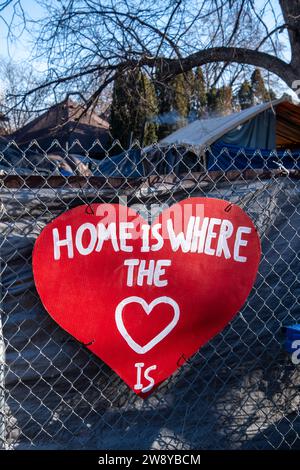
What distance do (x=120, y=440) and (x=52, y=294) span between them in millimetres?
764

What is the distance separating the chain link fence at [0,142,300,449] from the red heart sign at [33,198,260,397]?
3.6 inches

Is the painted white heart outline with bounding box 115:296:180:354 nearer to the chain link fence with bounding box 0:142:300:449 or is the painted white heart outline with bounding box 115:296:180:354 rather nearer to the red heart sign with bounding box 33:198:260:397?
the red heart sign with bounding box 33:198:260:397

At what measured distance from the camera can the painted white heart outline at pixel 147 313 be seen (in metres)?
2.35

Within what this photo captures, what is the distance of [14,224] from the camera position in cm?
229

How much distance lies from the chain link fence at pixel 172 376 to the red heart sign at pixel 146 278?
0.30 feet

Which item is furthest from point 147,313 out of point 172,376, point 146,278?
point 172,376

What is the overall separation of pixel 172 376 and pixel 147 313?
0.38 metres

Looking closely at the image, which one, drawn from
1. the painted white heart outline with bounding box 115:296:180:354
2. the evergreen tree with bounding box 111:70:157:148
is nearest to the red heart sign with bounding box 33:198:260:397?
the painted white heart outline with bounding box 115:296:180:354

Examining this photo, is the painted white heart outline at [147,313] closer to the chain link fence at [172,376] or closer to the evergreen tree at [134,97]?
the chain link fence at [172,376]

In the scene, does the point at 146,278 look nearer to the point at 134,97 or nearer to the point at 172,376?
the point at 172,376

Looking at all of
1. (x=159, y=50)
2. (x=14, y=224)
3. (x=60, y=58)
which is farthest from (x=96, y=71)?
(x=14, y=224)

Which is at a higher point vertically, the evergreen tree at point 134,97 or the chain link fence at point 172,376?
the evergreen tree at point 134,97

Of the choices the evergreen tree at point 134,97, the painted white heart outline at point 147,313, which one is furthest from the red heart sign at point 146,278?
the evergreen tree at point 134,97
